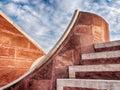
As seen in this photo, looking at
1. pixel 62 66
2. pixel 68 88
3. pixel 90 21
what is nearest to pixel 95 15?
pixel 90 21

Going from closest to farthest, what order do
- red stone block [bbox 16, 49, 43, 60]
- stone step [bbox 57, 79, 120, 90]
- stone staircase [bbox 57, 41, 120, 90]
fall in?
stone step [bbox 57, 79, 120, 90] < stone staircase [bbox 57, 41, 120, 90] < red stone block [bbox 16, 49, 43, 60]

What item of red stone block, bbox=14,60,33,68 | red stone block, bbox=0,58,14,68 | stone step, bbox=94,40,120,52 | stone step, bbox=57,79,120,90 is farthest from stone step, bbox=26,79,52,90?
red stone block, bbox=14,60,33,68

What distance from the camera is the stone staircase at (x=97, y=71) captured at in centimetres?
167

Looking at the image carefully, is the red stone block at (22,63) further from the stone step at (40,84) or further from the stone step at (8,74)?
the stone step at (40,84)

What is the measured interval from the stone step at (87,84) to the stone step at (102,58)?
0.35 metres

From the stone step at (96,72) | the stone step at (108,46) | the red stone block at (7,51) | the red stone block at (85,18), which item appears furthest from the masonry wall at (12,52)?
the stone step at (108,46)

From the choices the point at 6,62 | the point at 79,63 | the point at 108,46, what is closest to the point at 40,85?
the point at 79,63

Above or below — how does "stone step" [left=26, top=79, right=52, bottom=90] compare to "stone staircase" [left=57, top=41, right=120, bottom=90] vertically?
below

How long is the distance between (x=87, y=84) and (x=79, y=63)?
0.48 metres

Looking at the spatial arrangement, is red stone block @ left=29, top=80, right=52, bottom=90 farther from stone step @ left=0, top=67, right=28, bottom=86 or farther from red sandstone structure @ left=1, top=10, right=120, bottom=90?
stone step @ left=0, top=67, right=28, bottom=86

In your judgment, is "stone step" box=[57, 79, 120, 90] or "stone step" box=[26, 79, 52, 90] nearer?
"stone step" box=[57, 79, 120, 90]

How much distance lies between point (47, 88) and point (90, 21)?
4.21 feet

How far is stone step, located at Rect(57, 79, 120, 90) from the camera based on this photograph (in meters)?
1.51

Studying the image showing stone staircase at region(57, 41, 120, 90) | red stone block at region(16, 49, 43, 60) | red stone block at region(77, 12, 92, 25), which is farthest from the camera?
red stone block at region(16, 49, 43, 60)
